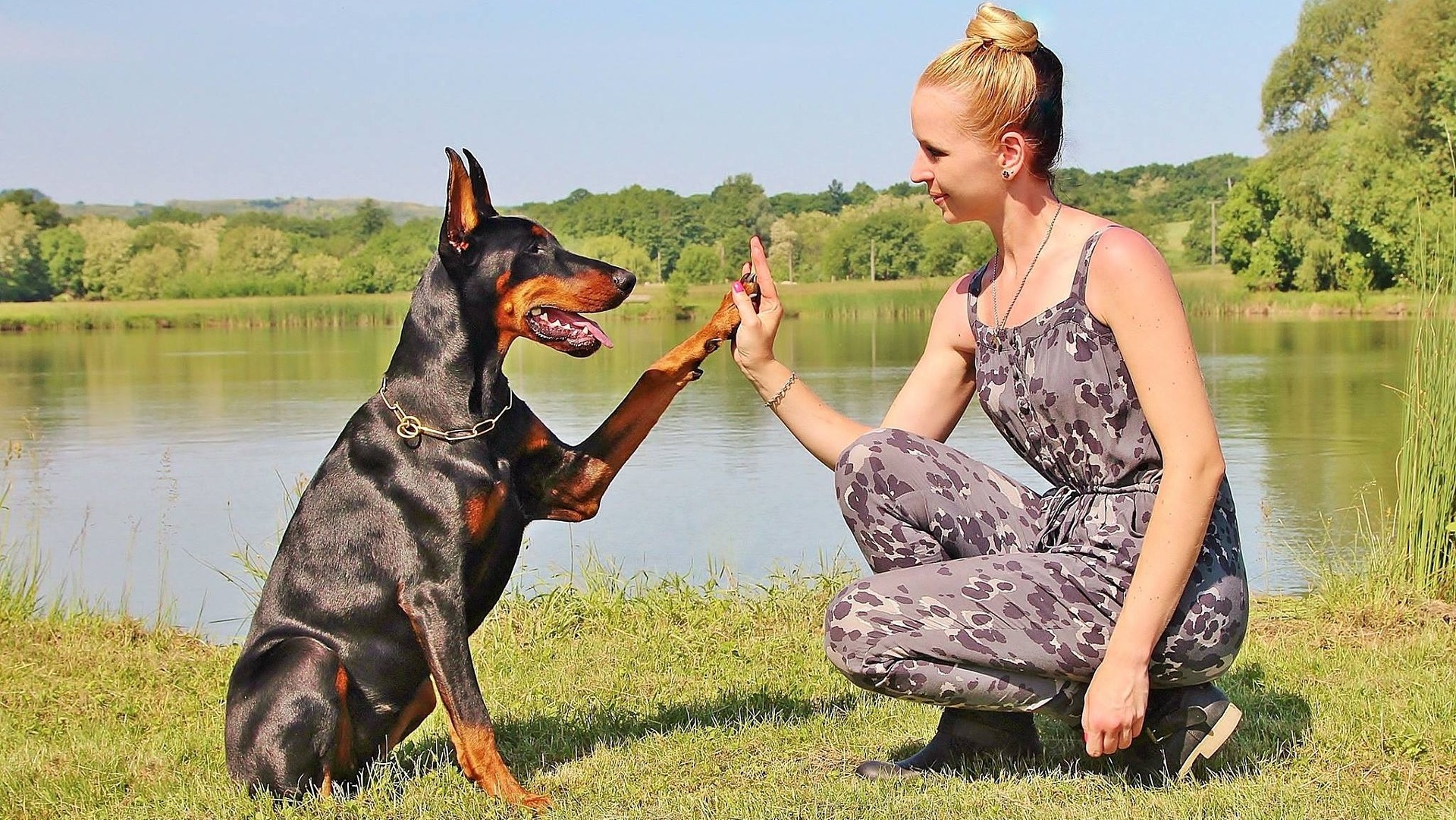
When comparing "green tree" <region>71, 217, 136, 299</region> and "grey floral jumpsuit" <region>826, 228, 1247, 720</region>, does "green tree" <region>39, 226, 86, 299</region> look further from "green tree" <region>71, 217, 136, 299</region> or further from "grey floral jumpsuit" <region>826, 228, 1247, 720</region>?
"grey floral jumpsuit" <region>826, 228, 1247, 720</region>

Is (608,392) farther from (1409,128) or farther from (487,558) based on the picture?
(1409,128)

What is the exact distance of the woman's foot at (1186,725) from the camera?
109 inches

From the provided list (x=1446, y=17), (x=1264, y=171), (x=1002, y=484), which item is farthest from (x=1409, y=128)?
(x=1002, y=484)

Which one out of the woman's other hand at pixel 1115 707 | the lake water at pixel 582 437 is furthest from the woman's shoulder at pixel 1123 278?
the lake water at pixel 582 437

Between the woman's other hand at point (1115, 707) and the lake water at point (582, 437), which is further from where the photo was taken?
the lake water at point (582, 437)

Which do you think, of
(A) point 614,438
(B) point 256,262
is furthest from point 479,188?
(B) point 256,262

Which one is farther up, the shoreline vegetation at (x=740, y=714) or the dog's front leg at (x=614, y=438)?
the dog's front leg at (x=614, y=438)

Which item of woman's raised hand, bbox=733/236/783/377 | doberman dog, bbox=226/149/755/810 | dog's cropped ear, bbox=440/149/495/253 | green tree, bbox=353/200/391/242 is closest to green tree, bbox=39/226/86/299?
green tree, bbox=353/200/391/242

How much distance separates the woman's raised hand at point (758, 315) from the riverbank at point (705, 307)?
24791 mm

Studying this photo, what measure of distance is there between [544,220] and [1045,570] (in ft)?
66.6

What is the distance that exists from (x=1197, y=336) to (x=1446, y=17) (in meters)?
9.56

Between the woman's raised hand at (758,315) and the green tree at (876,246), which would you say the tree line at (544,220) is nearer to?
the green tree at (876,246)

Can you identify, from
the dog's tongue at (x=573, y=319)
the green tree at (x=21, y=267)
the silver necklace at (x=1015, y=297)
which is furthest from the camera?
the green tree at (x=21, y=267)

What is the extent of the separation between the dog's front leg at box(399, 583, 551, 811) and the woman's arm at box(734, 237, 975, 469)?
3.06 ft
